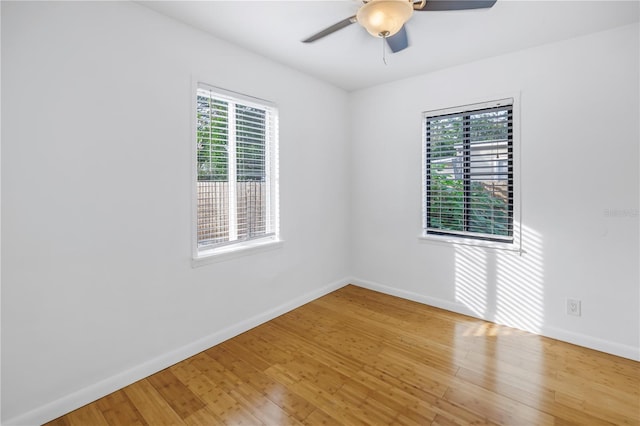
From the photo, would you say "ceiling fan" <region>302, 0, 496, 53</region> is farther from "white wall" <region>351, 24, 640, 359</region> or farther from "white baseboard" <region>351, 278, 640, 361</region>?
"white baseboard" <region>351, 278, 640, 361</region>

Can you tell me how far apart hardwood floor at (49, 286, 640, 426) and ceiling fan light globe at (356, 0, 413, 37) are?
2.23 metres

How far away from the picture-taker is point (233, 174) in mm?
2803

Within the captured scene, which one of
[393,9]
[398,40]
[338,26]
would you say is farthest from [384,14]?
[398,40]

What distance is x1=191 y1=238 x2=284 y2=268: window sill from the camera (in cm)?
253

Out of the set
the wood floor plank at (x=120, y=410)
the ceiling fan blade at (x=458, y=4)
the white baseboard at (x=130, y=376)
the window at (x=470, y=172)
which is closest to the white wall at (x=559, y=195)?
the window at (x=470, y=172)

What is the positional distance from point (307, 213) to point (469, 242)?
171 centimetres

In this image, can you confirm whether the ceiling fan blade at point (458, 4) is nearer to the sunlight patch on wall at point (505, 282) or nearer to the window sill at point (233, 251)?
the sunlight patch on wall at point (505, 282)

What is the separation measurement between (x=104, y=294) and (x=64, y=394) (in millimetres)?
590

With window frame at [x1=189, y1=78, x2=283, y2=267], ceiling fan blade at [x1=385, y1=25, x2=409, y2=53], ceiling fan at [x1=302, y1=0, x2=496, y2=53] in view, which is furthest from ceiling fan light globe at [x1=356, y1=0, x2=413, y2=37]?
window frame at [x1=189, y1=78, x2=283, y2=267]

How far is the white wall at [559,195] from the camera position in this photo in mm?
2412

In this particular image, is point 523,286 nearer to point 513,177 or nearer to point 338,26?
point 513,177

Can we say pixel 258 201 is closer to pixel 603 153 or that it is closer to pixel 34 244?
pixel 34 244

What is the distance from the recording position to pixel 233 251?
2744mm

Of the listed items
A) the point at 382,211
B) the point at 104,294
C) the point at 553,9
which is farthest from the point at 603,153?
the point at 104,294
